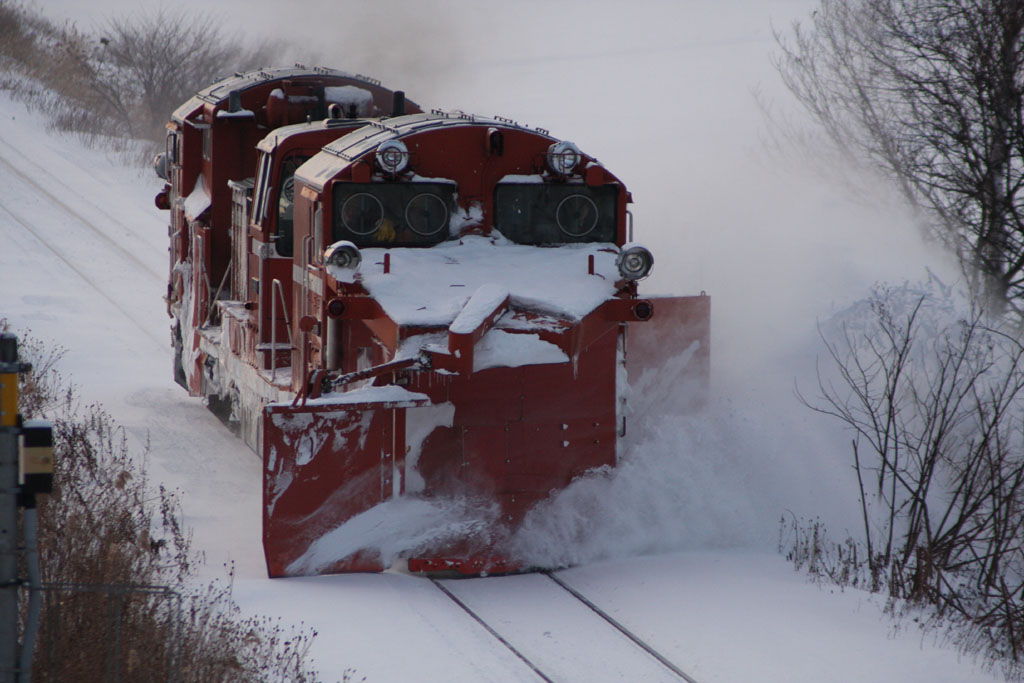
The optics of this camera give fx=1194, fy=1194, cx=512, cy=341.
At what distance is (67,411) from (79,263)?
839cm

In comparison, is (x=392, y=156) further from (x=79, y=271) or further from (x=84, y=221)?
(x=84, y=221)

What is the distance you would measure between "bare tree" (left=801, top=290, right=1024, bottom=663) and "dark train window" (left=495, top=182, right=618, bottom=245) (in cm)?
266

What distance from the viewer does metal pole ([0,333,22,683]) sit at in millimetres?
5379

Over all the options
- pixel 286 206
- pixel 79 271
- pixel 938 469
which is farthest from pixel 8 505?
pixel 79 271

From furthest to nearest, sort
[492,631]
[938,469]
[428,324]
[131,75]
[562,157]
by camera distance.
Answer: [131,75], [938,469], [562,157], [428,324], [492,631]

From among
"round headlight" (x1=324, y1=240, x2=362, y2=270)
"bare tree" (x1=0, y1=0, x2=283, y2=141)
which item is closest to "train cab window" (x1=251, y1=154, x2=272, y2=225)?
"round headlight" (x1=324, y1=240, x2=362, y2=270)

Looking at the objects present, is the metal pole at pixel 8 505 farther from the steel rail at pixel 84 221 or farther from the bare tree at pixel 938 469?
the steel rail at pixel 84 221

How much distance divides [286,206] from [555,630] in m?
4.72

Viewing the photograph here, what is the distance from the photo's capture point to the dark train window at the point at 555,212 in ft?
32.1

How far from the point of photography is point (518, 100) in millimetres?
38906

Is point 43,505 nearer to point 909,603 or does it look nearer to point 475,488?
point 475,488

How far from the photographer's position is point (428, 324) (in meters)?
8.51

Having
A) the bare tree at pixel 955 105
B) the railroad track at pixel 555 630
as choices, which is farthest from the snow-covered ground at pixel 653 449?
the bare tree at pixel 955 105

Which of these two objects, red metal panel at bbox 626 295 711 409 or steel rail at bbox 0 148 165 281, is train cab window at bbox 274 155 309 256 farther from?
steel rail at bbox 0 148 165 281
